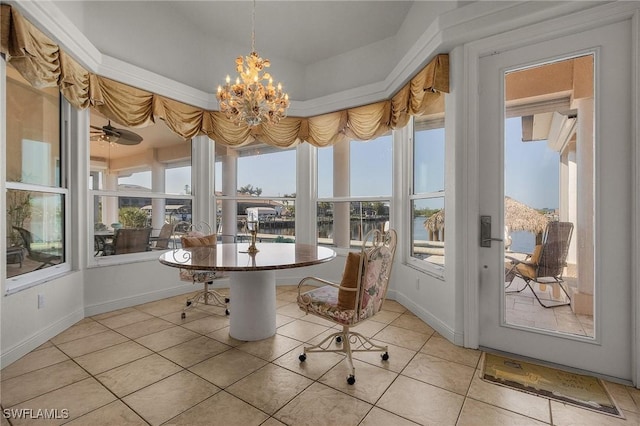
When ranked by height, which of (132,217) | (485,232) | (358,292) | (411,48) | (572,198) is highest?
(411,48)

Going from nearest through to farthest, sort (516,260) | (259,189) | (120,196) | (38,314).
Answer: (516,260)
(38,314)
(120,196)
(259,189)

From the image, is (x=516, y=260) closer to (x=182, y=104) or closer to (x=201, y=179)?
(x=201, y=179)

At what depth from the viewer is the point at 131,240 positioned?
11.6ft

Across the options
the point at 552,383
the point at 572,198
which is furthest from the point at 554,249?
the point at 552,383

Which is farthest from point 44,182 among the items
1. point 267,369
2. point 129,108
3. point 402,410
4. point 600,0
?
point 600,0

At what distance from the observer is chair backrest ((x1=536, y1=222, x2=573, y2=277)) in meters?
2.16

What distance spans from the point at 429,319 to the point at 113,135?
13.0ft

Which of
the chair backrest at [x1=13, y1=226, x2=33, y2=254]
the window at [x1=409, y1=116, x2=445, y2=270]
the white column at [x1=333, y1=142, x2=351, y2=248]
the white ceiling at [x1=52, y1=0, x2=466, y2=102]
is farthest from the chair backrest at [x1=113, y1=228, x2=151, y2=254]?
the window at [x1=409, y1=116, x2=445, y2=270]

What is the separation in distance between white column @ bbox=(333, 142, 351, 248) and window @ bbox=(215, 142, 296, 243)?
645mm

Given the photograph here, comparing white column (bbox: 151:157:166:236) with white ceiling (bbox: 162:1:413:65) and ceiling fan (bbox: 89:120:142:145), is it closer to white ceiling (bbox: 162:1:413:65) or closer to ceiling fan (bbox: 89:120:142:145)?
ceiling fan (bbox: 89:120:142:145)

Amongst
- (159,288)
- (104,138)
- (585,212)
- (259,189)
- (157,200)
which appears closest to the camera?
(585,212)

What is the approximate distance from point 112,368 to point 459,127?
10.5ft

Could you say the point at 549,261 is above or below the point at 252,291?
above

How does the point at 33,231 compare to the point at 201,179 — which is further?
the point at 201,179
